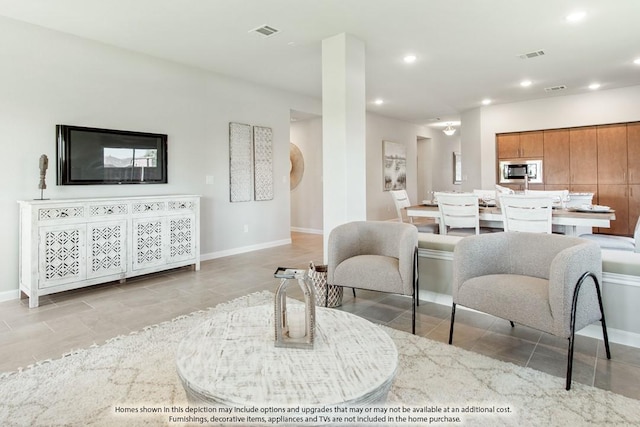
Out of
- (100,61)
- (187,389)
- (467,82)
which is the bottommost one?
(187,389)

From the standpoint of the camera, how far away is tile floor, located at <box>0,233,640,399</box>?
2.12 metres

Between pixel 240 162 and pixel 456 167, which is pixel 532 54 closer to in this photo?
pixel 240 162

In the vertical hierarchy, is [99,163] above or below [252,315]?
above

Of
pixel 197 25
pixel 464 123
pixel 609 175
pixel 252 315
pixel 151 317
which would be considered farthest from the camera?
pixel 464 123

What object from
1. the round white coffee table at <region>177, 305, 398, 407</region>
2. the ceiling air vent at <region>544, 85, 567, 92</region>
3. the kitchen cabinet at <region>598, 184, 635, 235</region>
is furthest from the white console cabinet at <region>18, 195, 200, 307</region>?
the kitchen cabinet at <region>598, 184, 635, 235</region>

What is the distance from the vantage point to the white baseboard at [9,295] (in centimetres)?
345

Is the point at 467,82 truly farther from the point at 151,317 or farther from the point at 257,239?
the point at 151,317

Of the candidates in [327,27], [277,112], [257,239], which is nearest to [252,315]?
[327,27]

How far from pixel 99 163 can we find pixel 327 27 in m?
2.84

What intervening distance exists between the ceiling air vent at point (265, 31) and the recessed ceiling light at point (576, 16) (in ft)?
9.39

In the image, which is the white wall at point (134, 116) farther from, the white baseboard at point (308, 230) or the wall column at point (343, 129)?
the wall column at point (343, 129)

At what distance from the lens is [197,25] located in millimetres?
3611

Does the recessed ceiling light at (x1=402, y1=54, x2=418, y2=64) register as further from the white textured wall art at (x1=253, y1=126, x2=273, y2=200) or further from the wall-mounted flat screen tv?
the wall-mounted flat screen tv

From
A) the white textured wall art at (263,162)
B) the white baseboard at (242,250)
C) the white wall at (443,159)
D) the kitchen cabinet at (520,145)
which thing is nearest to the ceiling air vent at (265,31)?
the white textured wall art at (263,162)
